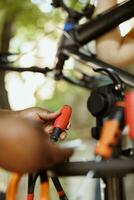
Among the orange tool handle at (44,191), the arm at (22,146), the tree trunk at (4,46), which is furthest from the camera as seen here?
the tree trunk at (4,46)

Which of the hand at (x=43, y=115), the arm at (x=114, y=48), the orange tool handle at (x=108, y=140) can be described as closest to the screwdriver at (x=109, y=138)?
the orange tool handle at (x=108, y=140)

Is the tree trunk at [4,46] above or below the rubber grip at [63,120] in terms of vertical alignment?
below

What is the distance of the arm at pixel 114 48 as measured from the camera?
3.10 feet

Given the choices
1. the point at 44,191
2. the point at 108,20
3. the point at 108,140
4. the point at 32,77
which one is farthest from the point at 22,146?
the point at 32,77

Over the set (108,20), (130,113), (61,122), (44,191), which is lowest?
(44,191)

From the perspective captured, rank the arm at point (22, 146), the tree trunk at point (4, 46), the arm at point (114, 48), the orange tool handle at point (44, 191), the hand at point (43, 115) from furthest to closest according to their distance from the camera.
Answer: the tree trunk at point (4, 46) → the arm at point (114, 48) → the hand at point (43, 115) → the orange tool handle at point (44, 191) → the arm at point (22, 146)

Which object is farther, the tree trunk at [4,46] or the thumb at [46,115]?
the tree trunk at [4,46]

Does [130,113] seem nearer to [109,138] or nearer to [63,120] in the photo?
[109,138]

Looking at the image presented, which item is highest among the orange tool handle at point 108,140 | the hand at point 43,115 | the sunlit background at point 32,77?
the orange tool handle at point 108,140

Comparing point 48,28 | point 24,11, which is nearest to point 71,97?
point 48,28

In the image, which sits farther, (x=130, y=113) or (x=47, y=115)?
(x=47, y=115)

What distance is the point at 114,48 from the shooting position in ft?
3.14

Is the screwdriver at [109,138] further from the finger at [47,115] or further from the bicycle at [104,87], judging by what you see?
the finger at [47,115]

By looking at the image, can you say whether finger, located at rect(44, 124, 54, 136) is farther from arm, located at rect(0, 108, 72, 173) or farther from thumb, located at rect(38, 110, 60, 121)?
arm, located at rect(0, 108, 72, 173)
